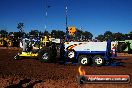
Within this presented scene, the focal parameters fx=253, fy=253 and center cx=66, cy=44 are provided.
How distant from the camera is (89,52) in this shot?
64.2 ft

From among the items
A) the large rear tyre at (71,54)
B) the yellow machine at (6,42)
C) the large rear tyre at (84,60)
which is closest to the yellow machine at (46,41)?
the large rear tyre at (71,54)

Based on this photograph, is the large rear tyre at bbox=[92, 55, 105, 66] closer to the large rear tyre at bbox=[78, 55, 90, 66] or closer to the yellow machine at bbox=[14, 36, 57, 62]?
the large rear tyre at bbox=[78, 55, 90, 66]

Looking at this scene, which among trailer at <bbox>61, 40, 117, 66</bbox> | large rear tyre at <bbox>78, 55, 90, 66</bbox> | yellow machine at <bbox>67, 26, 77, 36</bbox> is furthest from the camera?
yellow machine at <bbox>67, 26, 77, 36</bbox>

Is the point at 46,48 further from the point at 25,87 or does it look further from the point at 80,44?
the point at 25,87

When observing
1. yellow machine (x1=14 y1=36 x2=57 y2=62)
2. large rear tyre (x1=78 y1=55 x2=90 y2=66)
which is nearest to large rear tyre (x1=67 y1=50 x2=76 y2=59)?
large rear tyre (x1=78 y1=55 x2=90 y2=66)

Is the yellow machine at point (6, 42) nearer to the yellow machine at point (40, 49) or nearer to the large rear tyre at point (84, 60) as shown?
the yellow machine at point (40, 49)

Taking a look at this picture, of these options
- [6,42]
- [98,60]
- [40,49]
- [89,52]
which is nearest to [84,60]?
[89,52]

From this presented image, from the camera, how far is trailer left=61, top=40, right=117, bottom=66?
19422 mm

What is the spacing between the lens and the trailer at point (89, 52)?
1942cm

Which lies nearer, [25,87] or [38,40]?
[25,87]

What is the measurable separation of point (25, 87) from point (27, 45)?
1111 centimetres

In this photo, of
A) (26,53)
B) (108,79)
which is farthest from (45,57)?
(108,79)

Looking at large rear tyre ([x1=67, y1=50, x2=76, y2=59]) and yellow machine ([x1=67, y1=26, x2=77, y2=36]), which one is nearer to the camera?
large rear tyre ([x1=67, y1=50, x2=76, y2=59])

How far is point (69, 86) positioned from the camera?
11102 mm
